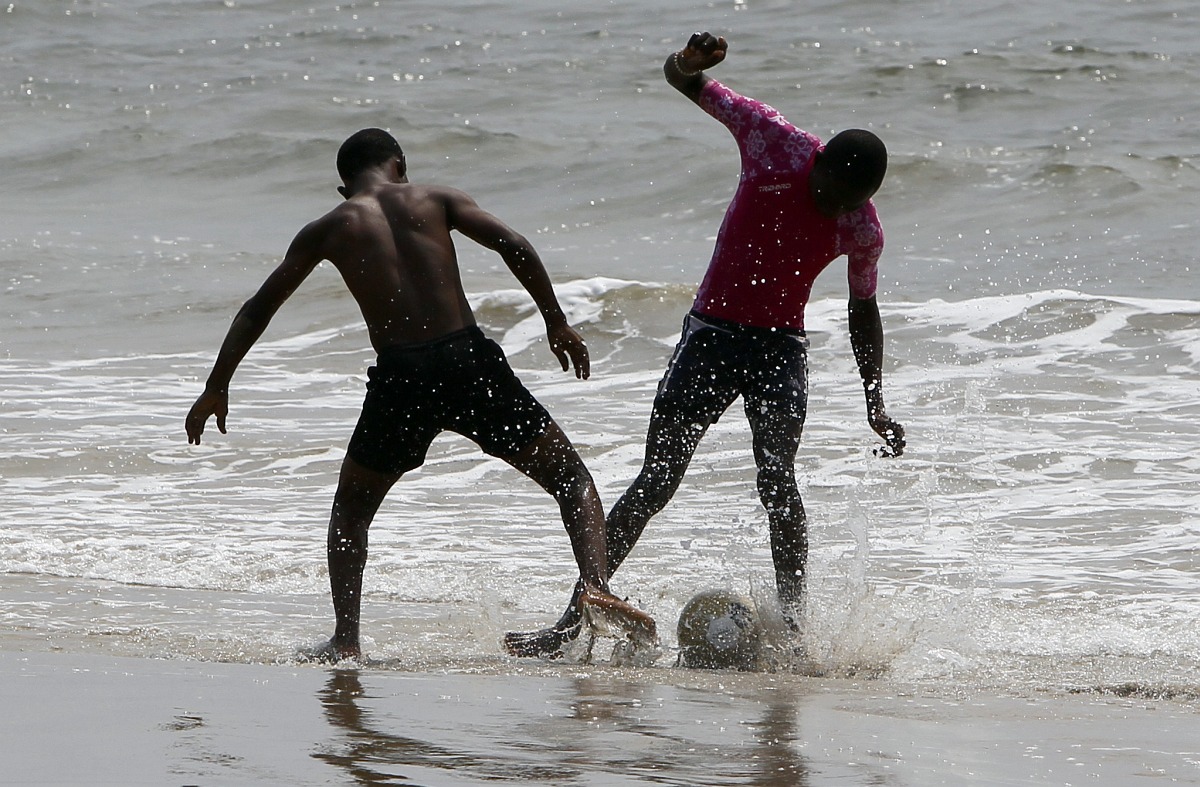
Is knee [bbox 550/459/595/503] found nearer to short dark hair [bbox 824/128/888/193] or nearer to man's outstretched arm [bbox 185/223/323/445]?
man's outstretched arm [bbox 185/223/323/445]

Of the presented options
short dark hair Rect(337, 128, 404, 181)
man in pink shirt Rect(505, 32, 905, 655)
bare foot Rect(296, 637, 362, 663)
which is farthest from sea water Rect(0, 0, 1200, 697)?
short dark hair Rect(337, 128, 404, 181)

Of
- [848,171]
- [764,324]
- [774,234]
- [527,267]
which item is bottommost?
[764,324]

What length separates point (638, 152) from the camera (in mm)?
20234

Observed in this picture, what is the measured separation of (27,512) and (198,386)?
146 inches

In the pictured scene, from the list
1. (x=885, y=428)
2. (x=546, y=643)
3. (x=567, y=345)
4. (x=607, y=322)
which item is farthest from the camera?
(x=607, y=322)

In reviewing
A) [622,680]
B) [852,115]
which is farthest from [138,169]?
[622,680]

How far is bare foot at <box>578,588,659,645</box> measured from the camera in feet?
15.2

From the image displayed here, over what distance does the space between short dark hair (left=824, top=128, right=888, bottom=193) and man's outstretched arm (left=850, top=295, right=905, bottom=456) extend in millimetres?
468

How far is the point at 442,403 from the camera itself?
478cm

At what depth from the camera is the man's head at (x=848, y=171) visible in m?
4.67

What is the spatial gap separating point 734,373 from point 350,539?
1.29m

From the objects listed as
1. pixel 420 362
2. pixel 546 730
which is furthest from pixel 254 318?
pixel 546 730

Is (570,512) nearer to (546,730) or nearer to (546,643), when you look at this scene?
(546,643)

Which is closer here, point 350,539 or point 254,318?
point 254,318
